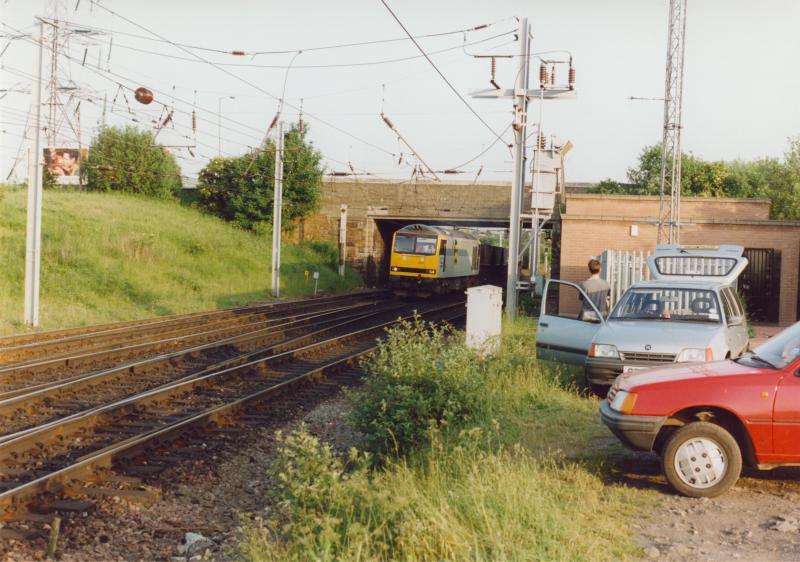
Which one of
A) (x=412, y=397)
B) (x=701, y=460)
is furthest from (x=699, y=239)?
(x=701, y=460)

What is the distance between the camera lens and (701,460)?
6566mm

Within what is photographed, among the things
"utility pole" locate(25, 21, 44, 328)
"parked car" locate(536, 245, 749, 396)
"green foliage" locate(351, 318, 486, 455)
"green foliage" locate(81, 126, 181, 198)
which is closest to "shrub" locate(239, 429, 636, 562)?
"green foliage" locate(351, 318, 486, 455)

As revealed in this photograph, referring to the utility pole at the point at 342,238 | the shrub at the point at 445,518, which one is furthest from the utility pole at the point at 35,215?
the utility pole at the point at 342,238

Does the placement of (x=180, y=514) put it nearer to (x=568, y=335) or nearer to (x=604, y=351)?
(x=604, y=351)

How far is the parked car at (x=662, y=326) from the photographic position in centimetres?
1033

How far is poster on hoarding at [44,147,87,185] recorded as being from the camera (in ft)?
160

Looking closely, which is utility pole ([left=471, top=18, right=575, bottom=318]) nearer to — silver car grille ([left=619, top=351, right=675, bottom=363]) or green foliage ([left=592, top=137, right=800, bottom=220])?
silver car grille ([left=619, top=351, right=675, bottom=363])

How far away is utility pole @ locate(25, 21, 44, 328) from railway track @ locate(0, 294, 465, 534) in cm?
476

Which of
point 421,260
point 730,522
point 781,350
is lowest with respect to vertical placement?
point 730,522

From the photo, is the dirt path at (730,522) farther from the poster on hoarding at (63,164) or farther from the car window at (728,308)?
the poster on hoarding at (63,164)

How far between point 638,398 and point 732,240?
1878cm

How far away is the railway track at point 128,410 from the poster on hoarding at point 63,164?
35594mm

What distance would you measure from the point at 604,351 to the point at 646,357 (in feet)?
1.75

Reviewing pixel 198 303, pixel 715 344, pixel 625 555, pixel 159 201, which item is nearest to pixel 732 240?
pixel 715 344
